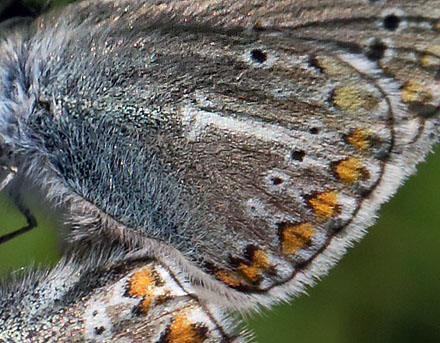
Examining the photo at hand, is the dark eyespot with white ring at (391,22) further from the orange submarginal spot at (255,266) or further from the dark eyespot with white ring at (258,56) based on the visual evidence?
the orange submarginal spot at (255,266)

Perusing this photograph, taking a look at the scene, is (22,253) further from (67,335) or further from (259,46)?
(259,46)

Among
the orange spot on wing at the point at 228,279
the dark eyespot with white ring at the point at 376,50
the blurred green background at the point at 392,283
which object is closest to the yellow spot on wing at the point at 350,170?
the dark eyespot with white ring at the point at 376,50

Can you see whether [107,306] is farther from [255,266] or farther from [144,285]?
[255,266]

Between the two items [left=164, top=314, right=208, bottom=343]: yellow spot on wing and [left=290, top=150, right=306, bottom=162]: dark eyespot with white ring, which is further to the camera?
[left=164, top=314, right=208, bottom=343]: yellow spot on wing

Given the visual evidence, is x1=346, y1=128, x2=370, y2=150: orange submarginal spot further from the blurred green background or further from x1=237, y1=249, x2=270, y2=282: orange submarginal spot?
the blurred green background

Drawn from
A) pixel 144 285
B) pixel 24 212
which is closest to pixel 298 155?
pixel 144 285

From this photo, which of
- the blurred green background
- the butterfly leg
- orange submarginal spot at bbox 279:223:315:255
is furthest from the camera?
the blurred green background

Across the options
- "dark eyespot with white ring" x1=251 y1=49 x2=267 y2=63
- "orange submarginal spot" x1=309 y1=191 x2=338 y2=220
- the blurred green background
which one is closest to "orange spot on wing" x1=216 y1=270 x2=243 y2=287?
"orange submarginal spot" x1=309 y1=191 x2=338 y2=220

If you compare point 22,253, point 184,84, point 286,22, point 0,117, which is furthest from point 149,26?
point 22,253
